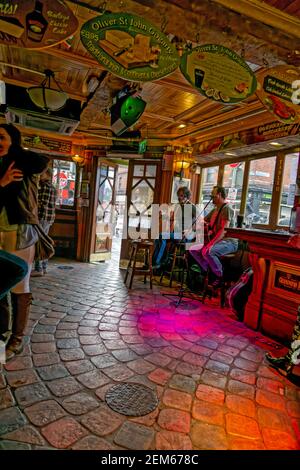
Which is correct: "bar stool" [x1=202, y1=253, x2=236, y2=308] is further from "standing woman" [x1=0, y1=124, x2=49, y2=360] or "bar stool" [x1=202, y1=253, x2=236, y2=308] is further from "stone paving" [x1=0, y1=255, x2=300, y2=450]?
"standing woman" [x1=0, y1=124, x2=49, y2=360]

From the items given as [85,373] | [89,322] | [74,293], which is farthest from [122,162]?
[85,373]

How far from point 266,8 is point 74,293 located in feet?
13.8

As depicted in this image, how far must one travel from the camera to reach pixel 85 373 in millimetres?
2271

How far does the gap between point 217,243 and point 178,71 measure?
269 centimetres

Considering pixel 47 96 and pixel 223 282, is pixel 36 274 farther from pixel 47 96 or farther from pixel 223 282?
pixel 223 282

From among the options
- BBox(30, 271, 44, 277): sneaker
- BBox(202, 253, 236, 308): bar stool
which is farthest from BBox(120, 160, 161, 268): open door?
BBox(202, 253, 236, 308): bar stool

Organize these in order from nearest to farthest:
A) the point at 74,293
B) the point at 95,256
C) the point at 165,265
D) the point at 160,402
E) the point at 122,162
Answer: the point at 160,402, the point at 74,293, the point at 165,265, the point at 95,256, the point at 122,162

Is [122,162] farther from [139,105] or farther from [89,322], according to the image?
[89,322]

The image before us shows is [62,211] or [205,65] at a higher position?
[205,65]

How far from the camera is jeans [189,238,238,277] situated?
4410 mm

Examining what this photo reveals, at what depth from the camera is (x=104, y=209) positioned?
770 centimetres

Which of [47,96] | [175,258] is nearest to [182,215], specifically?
[175,258]

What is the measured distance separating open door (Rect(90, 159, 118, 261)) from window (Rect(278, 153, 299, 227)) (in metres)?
4.55

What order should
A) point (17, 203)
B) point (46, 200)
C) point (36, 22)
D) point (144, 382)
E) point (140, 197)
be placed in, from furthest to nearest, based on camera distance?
1. point (140, 197)
2. point (46, 200)
3. point (17, 203)
4. point (144, 382)
5. point (36, 22)
